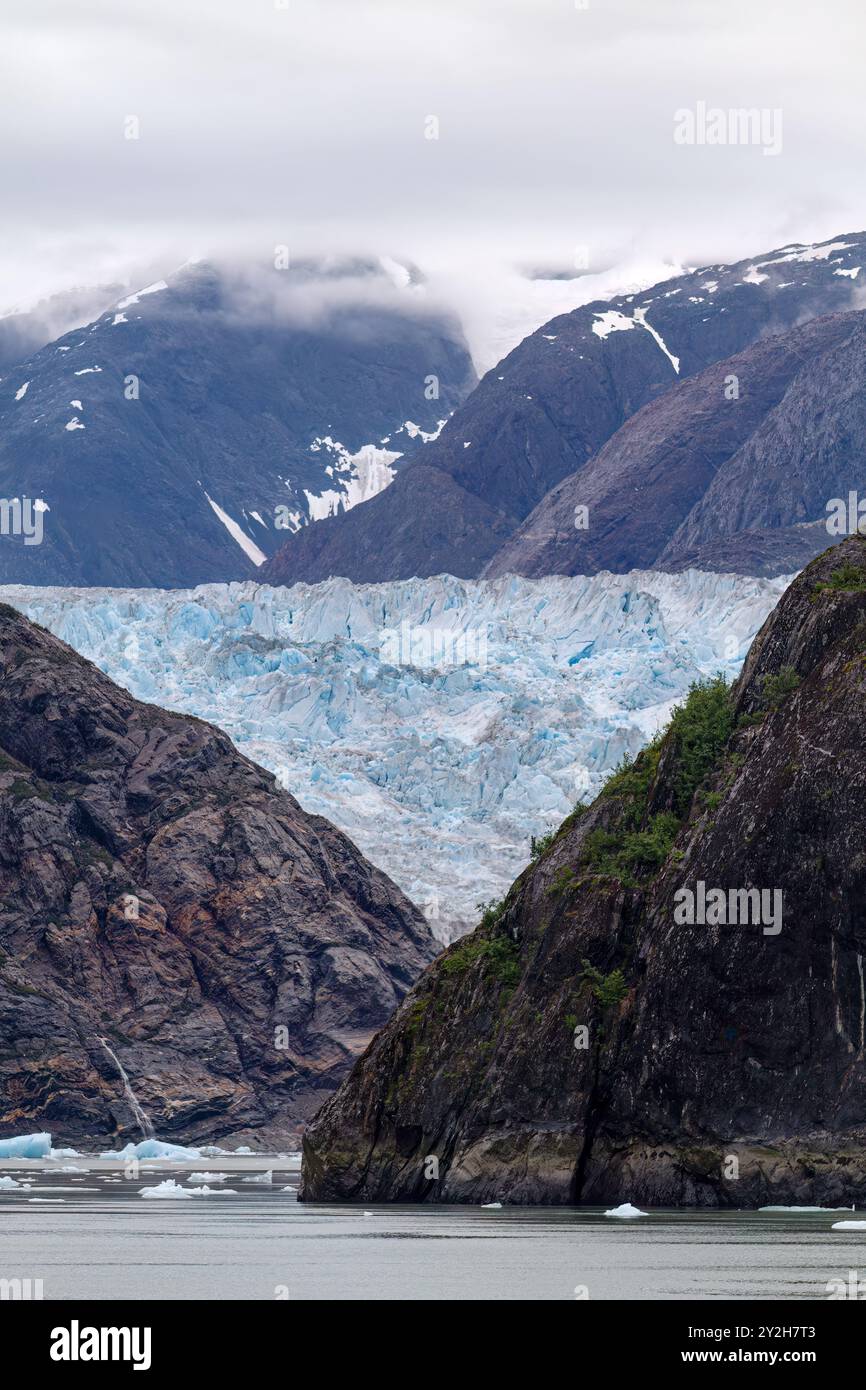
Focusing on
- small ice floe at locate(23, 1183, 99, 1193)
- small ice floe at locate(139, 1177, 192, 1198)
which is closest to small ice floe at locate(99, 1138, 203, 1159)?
small ice floe at locate(23, 1183, 99, 1193)

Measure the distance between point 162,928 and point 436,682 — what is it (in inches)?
2060

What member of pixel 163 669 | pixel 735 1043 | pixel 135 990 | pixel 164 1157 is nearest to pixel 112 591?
pixel 163 669

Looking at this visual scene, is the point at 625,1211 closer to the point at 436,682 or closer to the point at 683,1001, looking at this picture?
the point at 683,1001

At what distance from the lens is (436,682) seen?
172 meters

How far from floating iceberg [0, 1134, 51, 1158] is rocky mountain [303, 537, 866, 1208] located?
3350 cm

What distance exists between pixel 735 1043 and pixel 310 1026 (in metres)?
64.3

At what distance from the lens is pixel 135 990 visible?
120188 millimetres

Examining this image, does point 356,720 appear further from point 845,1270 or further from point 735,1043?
point 845,1270

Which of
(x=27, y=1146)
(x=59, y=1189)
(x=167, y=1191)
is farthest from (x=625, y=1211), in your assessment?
(x=27, y=1146)

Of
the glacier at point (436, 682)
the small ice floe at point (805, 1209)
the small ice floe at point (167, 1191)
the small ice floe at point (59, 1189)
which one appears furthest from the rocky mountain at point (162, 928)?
the small ice floe at point (805, 1209)

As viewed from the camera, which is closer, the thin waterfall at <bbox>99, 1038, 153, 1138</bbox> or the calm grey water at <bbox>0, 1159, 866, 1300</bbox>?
the calm grey water at <bbox>0, 1159, 866, 1300</bbox>

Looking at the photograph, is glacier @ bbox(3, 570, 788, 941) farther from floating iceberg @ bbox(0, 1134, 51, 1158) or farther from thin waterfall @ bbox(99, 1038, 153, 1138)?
floating iceberg @ bbox(0, 1134, 51, 1158)

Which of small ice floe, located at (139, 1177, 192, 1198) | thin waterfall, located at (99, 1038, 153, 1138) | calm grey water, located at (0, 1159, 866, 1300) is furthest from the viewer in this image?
thin waterfall, located at (99, 1038, 153, 1138)

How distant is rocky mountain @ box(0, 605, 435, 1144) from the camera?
372 feet
